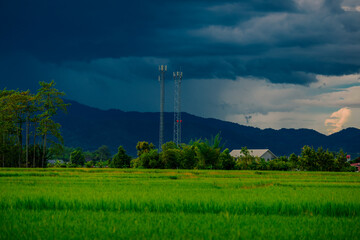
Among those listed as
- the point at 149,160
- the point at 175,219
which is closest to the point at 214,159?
the point at 149,160

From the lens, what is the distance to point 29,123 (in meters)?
46.3

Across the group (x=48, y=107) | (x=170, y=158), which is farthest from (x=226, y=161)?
(x=48, y=107)

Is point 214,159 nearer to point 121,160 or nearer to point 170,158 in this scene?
point 170,158

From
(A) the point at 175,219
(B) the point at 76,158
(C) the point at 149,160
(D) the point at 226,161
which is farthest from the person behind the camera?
(B) the point at 76,158

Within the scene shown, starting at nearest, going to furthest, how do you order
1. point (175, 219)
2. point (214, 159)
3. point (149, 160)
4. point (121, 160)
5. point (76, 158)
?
1. point (175, 219)
2. point (214, 159)
3. point (149, 160)
4. point (121, 160)
5. point (76, 158)

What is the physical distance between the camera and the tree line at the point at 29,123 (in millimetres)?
44875

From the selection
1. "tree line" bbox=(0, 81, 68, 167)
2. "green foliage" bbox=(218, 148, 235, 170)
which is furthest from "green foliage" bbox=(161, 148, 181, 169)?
"tree line" bbox=(0, 81, 68, 167)

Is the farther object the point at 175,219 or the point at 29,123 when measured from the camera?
the point at 29,123

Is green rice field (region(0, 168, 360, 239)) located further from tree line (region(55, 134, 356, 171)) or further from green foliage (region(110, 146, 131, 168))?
green foliage (region(110, 146, 131, 168))

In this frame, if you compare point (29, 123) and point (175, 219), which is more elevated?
point (29, 123)

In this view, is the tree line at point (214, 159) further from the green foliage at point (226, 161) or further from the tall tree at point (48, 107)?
the tall tree at point (48, 107)

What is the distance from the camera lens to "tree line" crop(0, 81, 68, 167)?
4488 centimetres

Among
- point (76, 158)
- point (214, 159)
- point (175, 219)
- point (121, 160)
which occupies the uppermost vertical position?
point (175, 219)

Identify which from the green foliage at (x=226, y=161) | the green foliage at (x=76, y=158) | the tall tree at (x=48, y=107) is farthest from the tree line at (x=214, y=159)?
the green foliage at (x=76, y=158)
